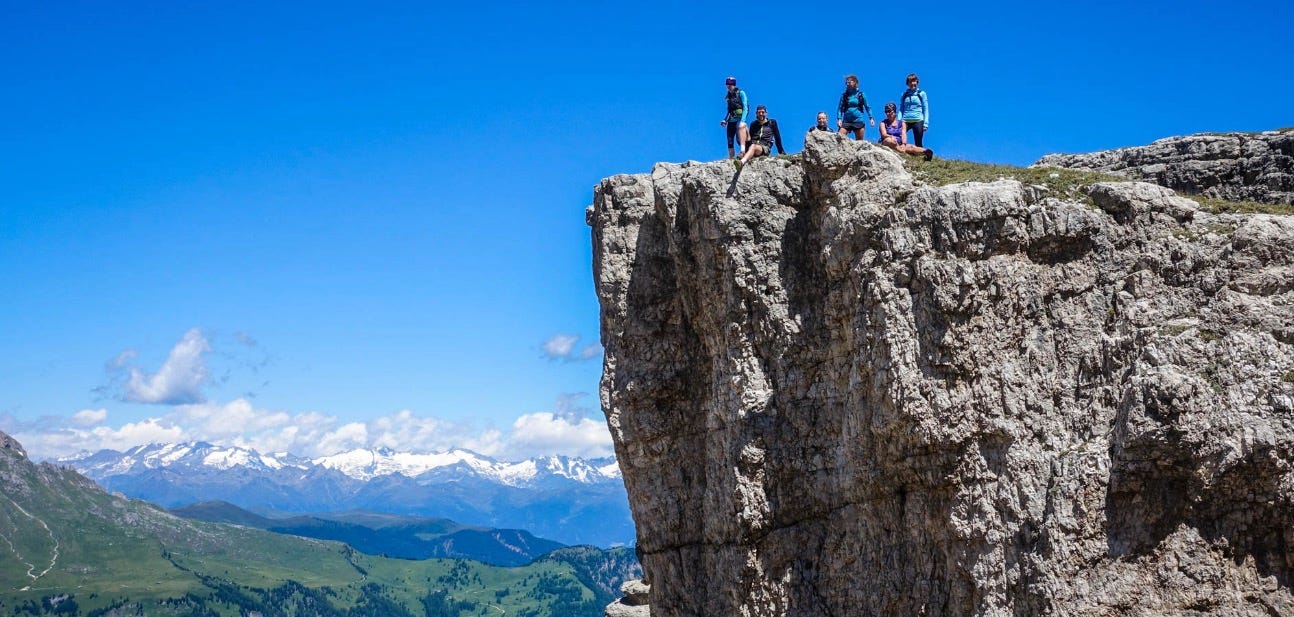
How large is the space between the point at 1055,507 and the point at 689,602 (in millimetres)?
15142

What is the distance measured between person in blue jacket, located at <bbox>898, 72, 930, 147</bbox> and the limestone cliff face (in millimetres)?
3921

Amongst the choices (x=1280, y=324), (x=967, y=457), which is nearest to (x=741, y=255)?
(x=967, y=457)

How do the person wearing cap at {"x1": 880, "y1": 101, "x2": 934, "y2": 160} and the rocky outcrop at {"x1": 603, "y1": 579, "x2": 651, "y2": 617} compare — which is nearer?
the person wearing cap at {"x1": 880, "y1": 101, "x2": 934, "y2": 160}

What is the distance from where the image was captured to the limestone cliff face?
27.8 metres

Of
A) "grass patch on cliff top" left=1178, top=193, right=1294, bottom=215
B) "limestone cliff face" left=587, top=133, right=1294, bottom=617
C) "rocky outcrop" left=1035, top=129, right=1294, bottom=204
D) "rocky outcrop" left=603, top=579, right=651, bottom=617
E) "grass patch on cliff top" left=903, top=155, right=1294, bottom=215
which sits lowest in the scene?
"rocky outcrop" left=603, top=579, right=651, bottom=617

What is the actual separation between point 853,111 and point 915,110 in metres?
2.12

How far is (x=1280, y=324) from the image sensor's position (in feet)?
92.0

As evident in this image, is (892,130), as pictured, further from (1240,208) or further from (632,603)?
(632,603)

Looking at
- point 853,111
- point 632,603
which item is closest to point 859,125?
point 853,111

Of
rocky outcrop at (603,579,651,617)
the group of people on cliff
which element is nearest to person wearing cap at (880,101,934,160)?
the group of people on cliff

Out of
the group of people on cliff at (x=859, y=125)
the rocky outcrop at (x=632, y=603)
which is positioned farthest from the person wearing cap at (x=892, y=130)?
the rocky outcrop at (x=632, y=603)

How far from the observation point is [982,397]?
3012 cm

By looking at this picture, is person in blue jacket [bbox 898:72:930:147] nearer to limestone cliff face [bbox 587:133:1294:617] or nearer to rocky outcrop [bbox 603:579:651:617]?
limestone cliff face [bbox 587:133:1294:617]

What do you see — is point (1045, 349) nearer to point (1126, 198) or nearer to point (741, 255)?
point (1126, 198)
